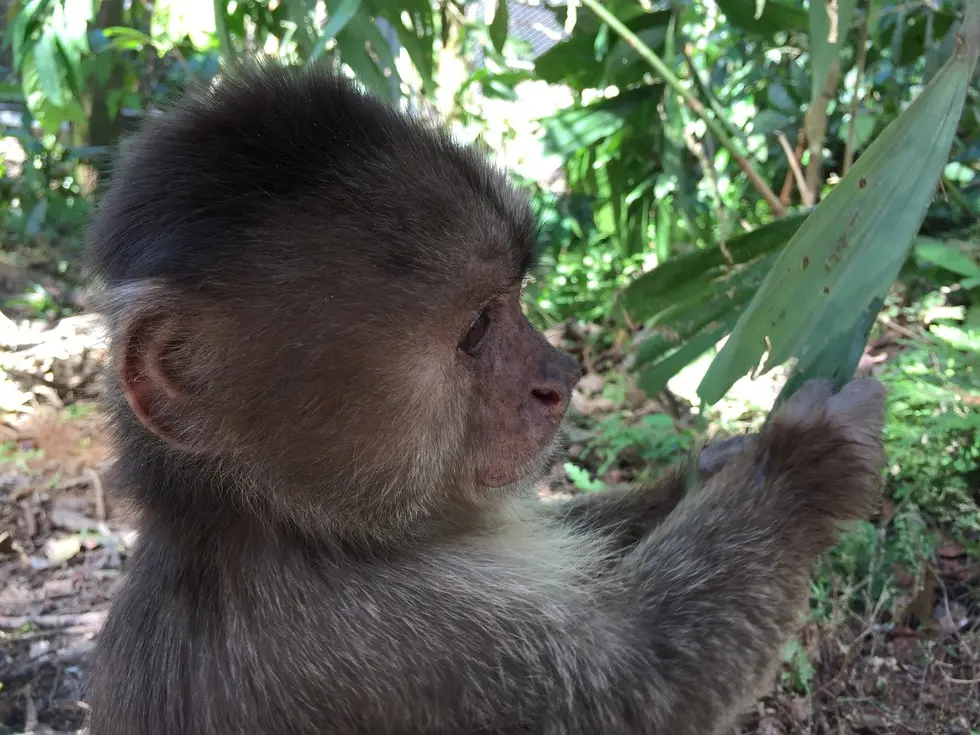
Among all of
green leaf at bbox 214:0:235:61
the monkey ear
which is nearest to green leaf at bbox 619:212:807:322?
green leaf at bbox 214:0:235:61

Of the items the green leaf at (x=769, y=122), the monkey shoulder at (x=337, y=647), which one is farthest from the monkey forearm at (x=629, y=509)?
the green leaf at (x=769, y=122)

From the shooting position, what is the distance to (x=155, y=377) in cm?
213

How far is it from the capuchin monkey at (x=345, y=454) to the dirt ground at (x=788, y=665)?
0.51 metres

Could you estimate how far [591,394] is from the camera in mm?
6516

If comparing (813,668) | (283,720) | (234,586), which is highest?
(234,586)

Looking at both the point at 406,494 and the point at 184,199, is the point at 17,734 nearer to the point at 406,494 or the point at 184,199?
the point at 406,494

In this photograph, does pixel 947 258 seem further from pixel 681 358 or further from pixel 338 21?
pixel 338 21

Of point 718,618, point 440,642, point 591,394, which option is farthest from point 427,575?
point 591,394

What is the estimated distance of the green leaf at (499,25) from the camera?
428cm

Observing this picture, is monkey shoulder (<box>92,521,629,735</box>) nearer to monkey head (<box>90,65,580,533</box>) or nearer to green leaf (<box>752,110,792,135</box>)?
monkey head (<box>90,65,580,533</box>)

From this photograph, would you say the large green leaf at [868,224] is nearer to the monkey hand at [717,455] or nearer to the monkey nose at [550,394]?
the monkey nose at [550,394]

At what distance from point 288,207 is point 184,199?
0.84ft

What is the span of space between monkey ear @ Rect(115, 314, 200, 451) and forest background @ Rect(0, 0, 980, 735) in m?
0.45

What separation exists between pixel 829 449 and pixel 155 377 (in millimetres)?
1921
